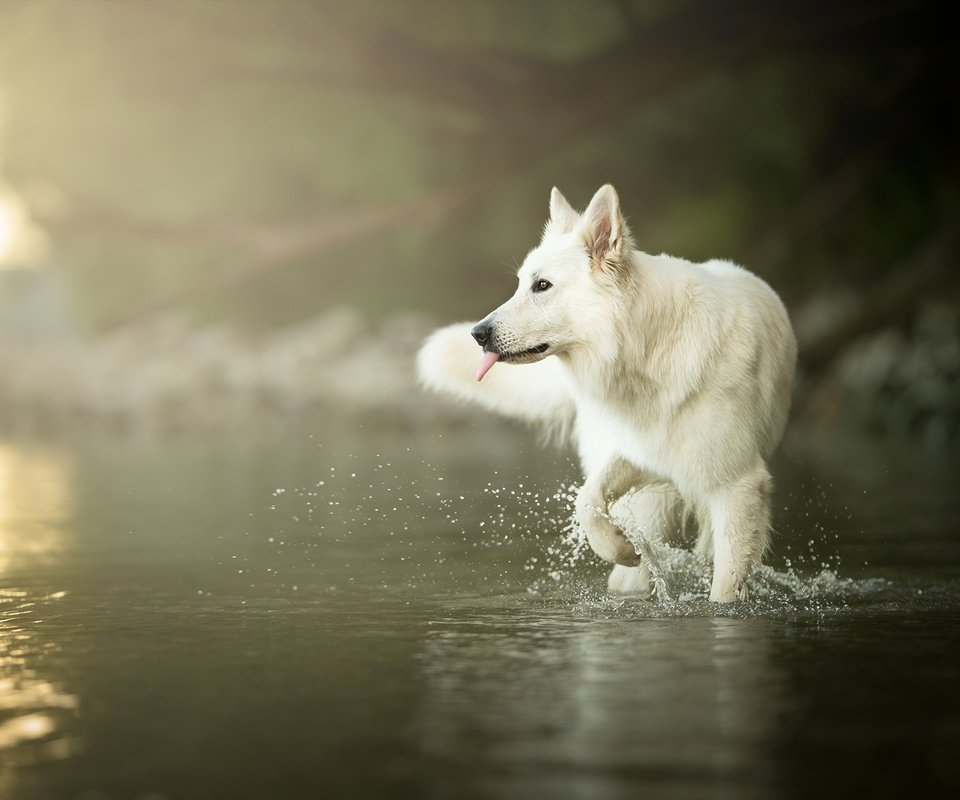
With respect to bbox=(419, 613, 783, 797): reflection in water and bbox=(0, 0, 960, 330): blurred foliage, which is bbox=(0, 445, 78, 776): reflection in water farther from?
bbox=(0, 0, 960, 330): blurred foliage

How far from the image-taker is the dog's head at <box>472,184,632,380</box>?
16.9ft

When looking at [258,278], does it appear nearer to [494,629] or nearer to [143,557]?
[143,557]

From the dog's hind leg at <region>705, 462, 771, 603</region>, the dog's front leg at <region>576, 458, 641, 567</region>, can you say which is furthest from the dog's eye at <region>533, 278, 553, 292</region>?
the dog's hind leg at <region>705, 462, 771, 603</region>

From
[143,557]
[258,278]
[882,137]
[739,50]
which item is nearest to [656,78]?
[739,50]

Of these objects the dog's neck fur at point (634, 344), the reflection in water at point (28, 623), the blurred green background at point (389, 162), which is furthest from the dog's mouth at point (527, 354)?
the blurred green background at point (389, 162)

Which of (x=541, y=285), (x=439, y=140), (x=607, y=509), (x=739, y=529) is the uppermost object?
(x=439, y=140)

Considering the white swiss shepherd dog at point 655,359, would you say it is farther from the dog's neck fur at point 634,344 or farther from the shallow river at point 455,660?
the shallow river at point 455,660

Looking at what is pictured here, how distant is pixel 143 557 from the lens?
698 centimetres

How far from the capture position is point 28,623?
16.7 feet

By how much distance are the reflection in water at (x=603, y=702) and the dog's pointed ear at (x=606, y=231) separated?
4.30 ft

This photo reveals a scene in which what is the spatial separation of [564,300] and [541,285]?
0.11 meters

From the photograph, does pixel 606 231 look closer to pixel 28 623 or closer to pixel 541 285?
pixel 541 285

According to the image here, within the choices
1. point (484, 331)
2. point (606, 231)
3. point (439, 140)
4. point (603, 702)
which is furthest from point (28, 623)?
point (439, 140)

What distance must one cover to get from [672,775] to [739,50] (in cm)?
1844
